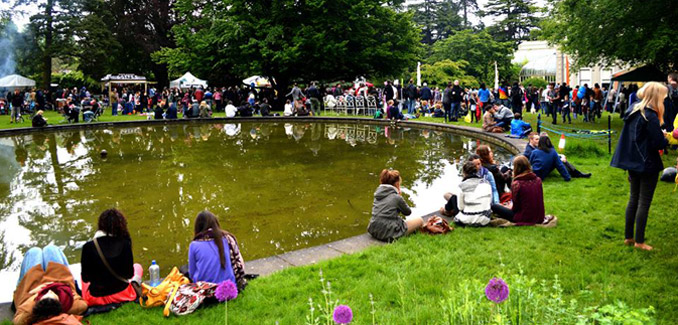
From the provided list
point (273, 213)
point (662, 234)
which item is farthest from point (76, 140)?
point (662, 234)

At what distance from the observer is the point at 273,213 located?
807cm

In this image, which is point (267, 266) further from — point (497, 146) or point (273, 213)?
point (497, 146)

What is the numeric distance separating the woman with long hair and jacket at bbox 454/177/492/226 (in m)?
3.81

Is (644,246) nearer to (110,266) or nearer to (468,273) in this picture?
(468,273)

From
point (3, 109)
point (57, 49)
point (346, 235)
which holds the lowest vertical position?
point (346, 235)

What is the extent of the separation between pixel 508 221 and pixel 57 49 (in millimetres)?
35626

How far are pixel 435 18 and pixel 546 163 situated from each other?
56.6 meters

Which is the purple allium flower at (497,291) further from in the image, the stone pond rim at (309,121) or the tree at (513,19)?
the tree at (513,19)

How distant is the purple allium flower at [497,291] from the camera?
8.71 ft

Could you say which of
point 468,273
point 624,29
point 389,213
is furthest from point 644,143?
point 624,29

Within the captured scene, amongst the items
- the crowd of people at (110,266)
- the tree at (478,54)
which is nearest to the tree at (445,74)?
the tree at (478,54)

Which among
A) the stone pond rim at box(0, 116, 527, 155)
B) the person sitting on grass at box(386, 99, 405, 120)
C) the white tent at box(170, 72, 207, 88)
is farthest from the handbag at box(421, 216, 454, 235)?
the white tent at box(170, 72, 207, 88)

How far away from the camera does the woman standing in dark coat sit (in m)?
5.04

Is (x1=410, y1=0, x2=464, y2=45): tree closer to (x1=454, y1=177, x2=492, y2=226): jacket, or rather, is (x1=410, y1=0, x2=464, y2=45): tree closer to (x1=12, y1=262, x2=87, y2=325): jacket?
(x1=454, y1=177, x2=492, y2=226): jacket
